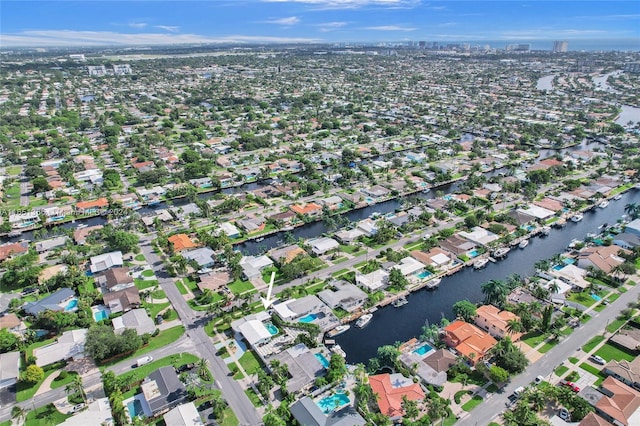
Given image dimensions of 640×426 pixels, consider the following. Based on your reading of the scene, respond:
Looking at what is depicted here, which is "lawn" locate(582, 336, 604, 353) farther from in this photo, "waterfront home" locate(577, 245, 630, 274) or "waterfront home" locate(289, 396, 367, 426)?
"waterfront home" locate(289, 396, 367, 426)

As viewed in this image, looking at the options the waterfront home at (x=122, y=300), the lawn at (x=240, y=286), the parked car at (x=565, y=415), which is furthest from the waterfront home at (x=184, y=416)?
the parked car at (x=565, y=415)

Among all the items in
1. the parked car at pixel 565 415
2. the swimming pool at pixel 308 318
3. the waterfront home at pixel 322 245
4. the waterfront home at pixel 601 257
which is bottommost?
the swimming pool at pixel 308 318

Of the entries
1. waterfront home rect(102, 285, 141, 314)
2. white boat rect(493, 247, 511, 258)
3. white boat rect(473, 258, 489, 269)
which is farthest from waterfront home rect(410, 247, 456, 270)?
waterfront home rect(102, 285, 141, 314)

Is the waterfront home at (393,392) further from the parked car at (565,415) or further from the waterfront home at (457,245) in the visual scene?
the waterfront home at (457,245)

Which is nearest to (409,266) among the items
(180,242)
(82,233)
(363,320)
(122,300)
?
(363,320)

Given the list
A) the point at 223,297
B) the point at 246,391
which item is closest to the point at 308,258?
the point at 223,297

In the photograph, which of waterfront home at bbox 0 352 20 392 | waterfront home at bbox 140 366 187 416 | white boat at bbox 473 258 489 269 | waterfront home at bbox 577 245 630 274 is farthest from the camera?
white boat at bbox 473 258 489 269
